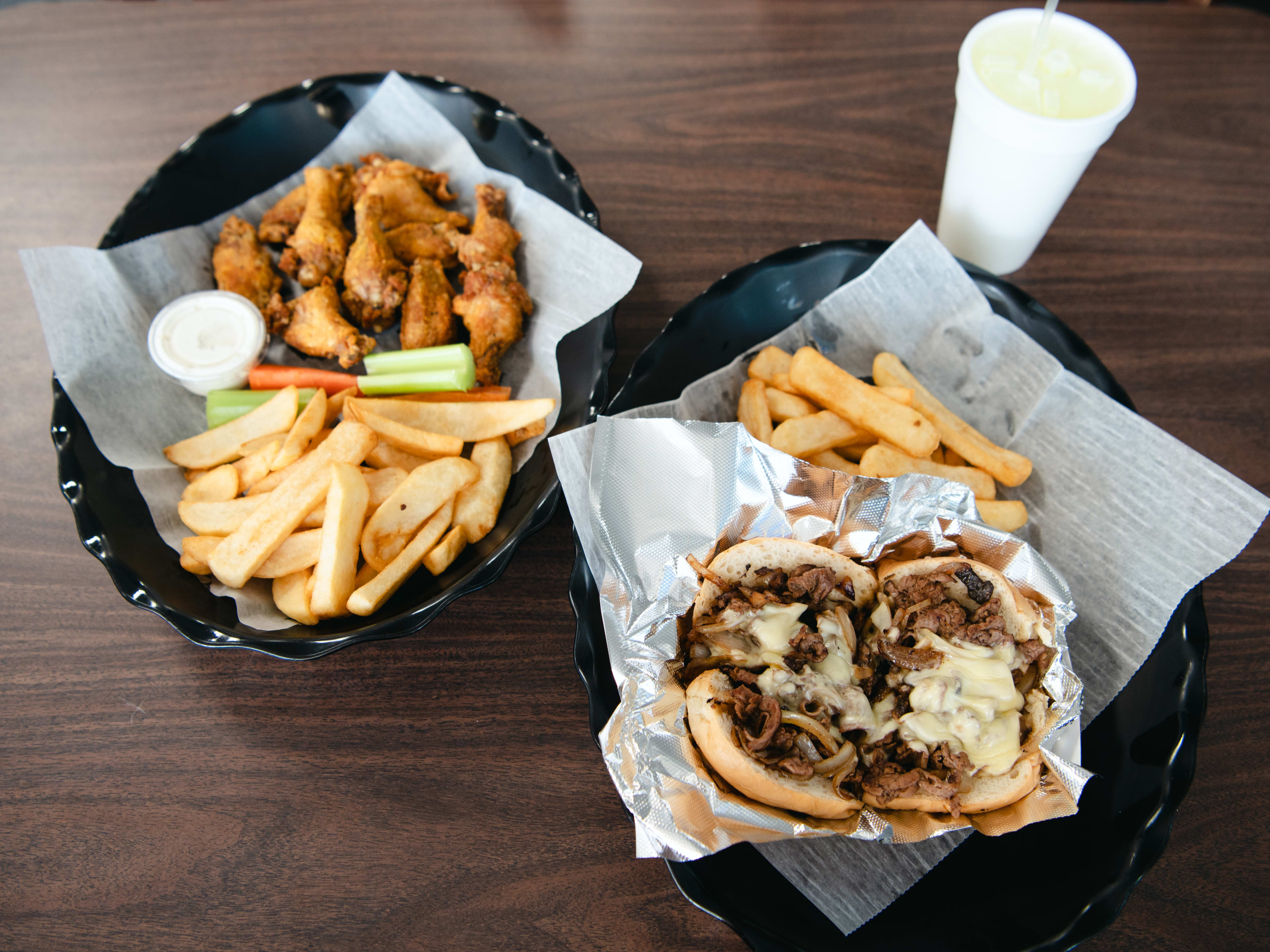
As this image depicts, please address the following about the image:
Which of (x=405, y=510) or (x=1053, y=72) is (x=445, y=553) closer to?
(x=405, y=510)

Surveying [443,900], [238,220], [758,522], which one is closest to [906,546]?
[758,522]

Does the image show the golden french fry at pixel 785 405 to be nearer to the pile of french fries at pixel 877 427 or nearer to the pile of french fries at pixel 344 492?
the pile of french fries at pixel 877 427

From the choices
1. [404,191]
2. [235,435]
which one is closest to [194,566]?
[235,435]

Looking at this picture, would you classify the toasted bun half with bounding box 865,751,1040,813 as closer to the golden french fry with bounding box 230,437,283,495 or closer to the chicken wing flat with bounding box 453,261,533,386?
the chicken wing flat with bounding box 453,261,533,386

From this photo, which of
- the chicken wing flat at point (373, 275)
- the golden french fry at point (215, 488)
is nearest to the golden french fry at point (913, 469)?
the chicken wing flat at point (373, 275)

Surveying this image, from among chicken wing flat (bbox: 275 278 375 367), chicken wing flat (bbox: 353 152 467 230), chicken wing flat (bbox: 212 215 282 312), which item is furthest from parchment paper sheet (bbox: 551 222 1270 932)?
chicken wing flat (bbox: 212 215 282 312)
